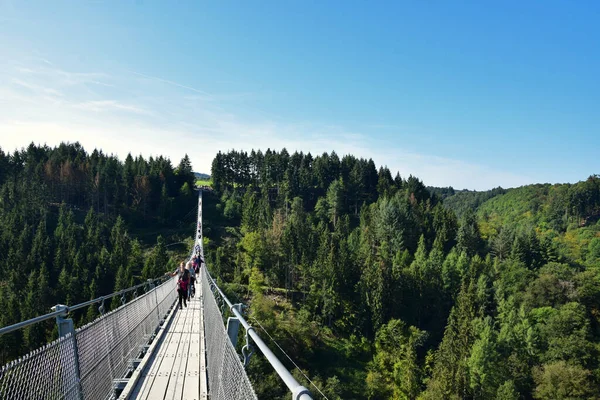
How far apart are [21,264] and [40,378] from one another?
6442cm

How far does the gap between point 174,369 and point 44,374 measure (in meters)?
3.50

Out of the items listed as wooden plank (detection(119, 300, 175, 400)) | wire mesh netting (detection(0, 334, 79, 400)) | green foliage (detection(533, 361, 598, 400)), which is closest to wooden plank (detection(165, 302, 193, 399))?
wooden plank (detection(119, 300, 175, 400))

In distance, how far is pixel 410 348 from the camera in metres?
42.5

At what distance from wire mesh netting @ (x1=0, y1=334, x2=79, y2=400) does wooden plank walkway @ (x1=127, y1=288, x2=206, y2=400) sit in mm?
1666

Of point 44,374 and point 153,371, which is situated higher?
point 44,374

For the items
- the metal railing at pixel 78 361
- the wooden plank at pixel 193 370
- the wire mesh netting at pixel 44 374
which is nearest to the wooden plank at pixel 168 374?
the wooden plank at pixel 193 370

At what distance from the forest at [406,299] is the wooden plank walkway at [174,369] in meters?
21.7

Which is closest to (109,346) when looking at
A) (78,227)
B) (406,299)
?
(406,299)

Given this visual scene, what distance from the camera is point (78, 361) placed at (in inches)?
171

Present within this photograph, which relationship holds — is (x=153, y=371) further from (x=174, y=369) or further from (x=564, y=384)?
(x=564, y=384)

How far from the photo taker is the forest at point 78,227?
4788 centimetres

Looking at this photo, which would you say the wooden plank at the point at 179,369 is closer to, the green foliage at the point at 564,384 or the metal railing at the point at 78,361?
the metal railing at the point at 78,361

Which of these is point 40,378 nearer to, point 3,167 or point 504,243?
point 504,243

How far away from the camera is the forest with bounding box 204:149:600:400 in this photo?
3969cm
